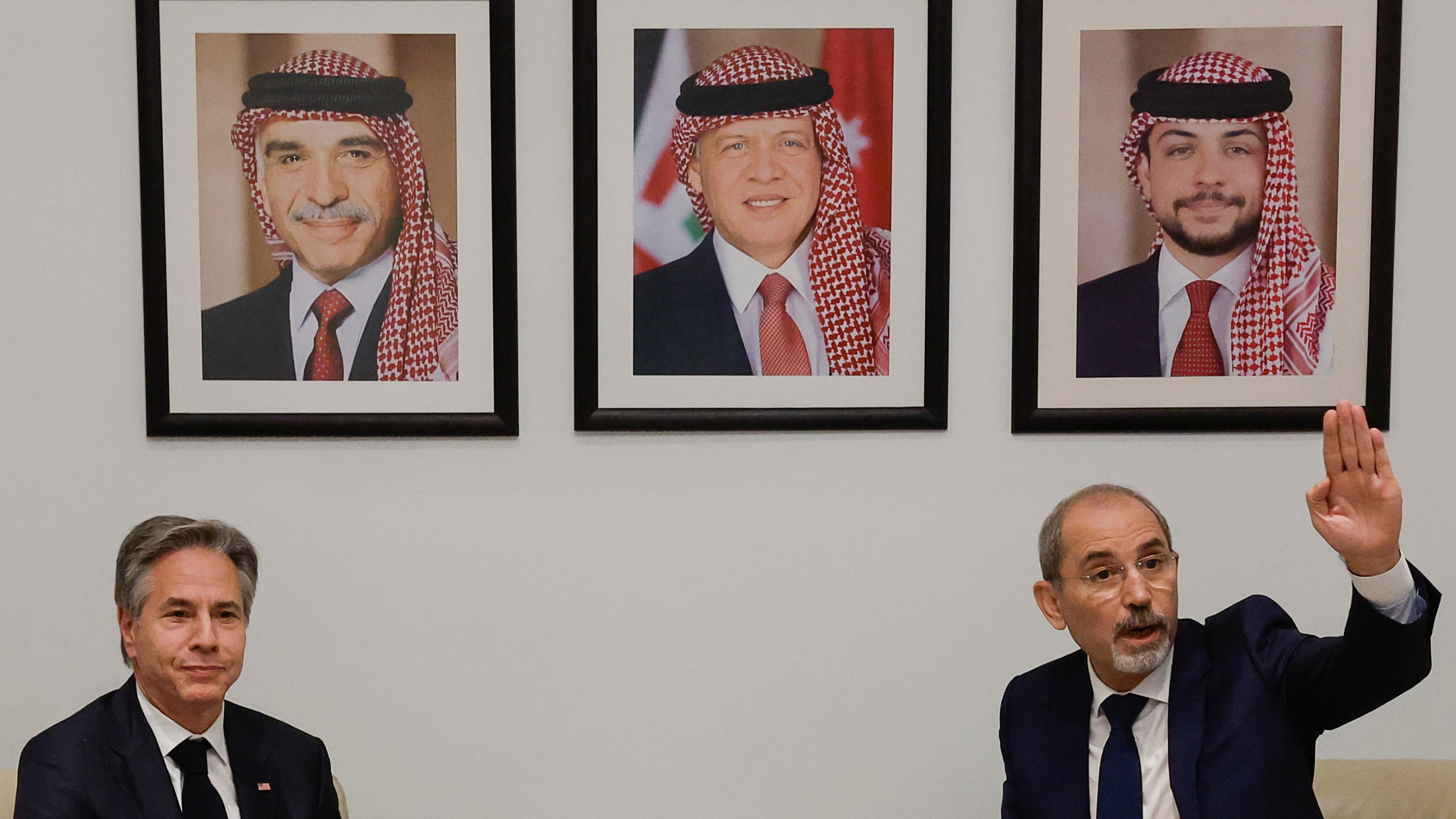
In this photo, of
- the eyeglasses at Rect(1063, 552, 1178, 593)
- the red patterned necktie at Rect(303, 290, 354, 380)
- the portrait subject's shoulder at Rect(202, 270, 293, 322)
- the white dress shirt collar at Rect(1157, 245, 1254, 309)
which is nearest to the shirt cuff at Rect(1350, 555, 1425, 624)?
the eyeglasses at Rect(1063, 552, 1178, 593)

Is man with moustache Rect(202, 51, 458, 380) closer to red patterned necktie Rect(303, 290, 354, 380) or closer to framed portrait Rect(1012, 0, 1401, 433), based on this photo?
red patterned necktie Rect(303, 290, 354, 380)

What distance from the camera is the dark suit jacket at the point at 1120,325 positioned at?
2.64 metres

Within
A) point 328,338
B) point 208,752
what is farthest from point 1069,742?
point 328,338

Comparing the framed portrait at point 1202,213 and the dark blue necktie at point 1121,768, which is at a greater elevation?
the framed portrait at point 1202,213

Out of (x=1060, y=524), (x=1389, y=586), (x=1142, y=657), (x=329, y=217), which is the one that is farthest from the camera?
(x=329, y=217)

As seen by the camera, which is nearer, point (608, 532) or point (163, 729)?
point (163, 729)

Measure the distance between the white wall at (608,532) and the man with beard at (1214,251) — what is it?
0.66 ft

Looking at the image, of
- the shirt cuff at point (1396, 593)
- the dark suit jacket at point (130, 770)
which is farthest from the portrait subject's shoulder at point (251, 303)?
the shirt cuff at point (1396, 593)

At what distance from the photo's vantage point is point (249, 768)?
2039mm

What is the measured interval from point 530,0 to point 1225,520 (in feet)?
6.63

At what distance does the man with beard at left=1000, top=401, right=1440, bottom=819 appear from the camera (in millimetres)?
1833

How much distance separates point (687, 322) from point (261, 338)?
976 millimetres

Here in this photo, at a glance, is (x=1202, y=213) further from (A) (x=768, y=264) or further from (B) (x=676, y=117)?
(B) (x=676, y=117)

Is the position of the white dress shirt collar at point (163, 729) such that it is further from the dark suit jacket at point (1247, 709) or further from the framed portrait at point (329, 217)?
the dark suit jacket at point (1247, 709)
